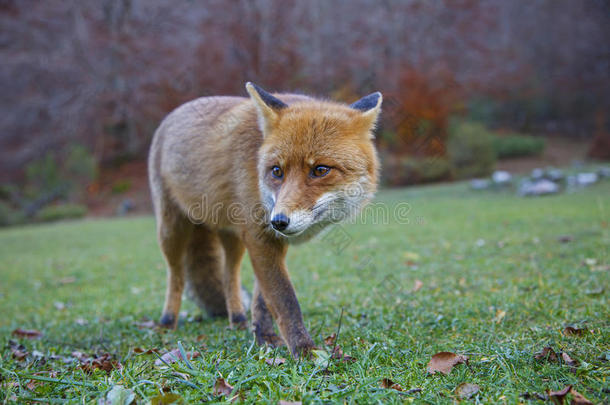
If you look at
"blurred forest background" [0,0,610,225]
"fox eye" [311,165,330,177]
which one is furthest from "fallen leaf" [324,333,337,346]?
"blurred forest background" [0,0,610,225]

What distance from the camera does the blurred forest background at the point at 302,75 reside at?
840 inches

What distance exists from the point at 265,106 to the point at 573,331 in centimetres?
294

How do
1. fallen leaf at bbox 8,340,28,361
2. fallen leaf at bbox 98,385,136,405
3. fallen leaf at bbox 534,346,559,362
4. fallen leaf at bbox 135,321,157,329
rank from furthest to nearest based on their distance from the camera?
→ fallen leaf at bbox 135,321,157,329
fallen leaf at bbox 8,340,28,361
fallen leaf at bbox 534,346,559,362
fallen leaf at bbox 98,385,136,405

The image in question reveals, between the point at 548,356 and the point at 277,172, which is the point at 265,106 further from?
the point at 548,356

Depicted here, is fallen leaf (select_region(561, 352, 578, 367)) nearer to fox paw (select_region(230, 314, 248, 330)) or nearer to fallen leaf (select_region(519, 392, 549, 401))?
fallen leaf (select_region(519, 392, 549, 401))

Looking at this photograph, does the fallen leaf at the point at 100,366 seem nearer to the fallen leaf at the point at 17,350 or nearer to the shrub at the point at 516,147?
the fallen leaf at the point at 17,350

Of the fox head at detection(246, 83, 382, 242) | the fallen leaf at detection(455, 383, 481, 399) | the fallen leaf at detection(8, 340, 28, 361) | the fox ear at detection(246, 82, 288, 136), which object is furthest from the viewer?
the fox ear at detection(246, 82, 288, 136)

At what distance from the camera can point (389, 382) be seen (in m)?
2.44

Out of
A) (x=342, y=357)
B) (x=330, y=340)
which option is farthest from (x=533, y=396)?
(x=330, y=340)

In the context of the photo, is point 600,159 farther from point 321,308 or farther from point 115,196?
point 115,196

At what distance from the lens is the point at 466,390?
2340mm

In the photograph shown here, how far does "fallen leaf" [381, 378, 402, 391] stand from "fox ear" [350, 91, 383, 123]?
2089mm

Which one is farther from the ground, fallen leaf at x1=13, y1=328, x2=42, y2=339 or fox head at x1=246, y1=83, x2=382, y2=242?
fox head at x1=246, y1=83, x2=382, y2=242

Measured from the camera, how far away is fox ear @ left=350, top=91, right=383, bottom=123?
356 centimetres
